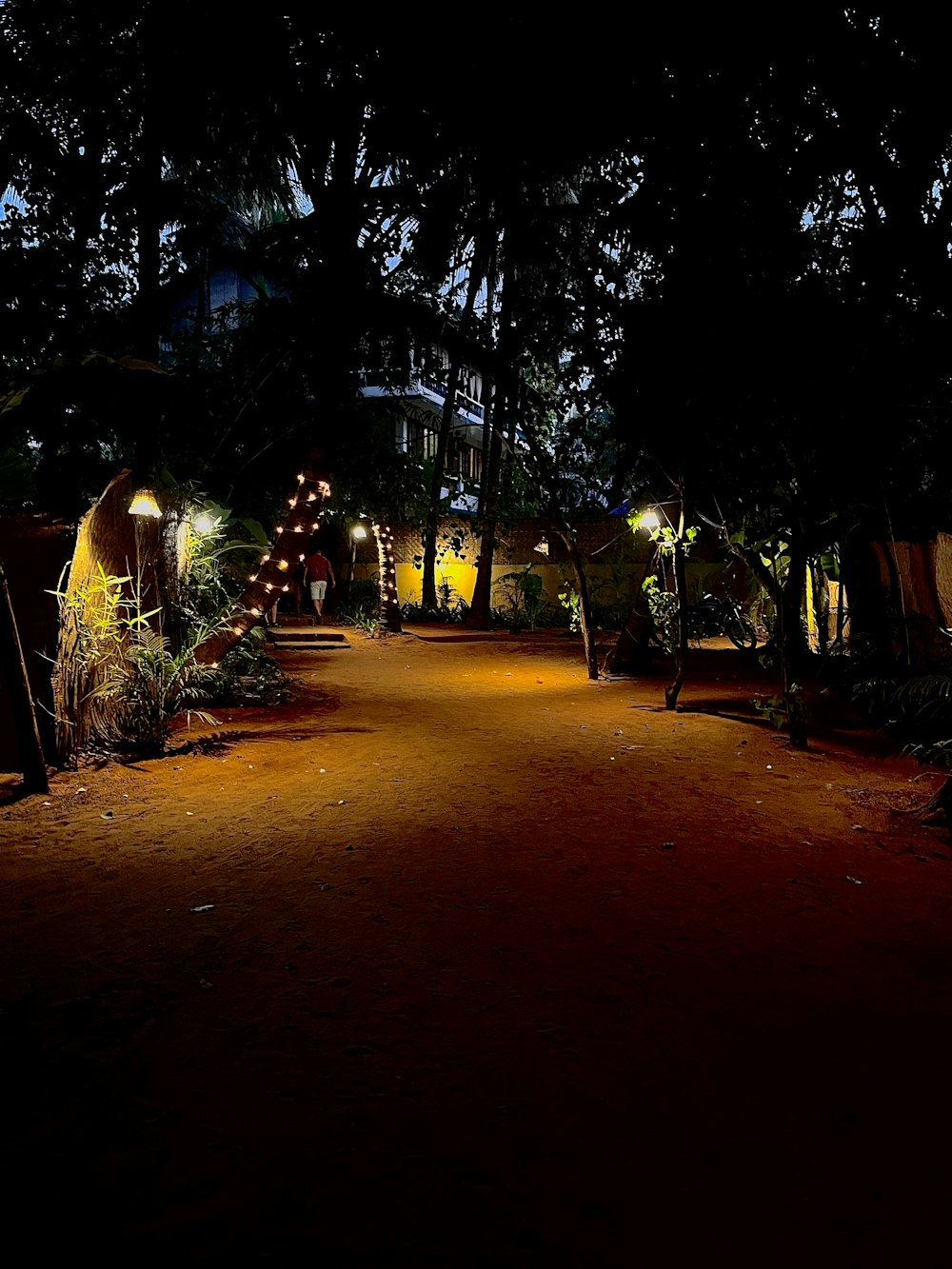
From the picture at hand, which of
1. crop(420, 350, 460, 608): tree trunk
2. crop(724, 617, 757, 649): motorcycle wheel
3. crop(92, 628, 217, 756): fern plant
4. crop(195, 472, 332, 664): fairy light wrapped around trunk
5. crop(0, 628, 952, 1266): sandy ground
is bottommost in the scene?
crop(0, 628, 952, 1266): sandy ground

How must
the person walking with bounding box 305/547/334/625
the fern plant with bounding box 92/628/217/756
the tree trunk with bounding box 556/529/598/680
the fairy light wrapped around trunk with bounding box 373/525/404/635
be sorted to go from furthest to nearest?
the person walking with bounding box 305/547/334/625
the fairy light wrapped around trunk with bounding box 373/525/404/635
the tree trunk with bounding box 556/529/598/680
the fern plant with bounding box 92/628/217/756

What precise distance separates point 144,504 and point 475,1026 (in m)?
5.92

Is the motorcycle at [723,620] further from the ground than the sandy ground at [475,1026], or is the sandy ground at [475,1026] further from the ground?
the motorcycle at [723,620]

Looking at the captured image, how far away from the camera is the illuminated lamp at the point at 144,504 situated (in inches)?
275

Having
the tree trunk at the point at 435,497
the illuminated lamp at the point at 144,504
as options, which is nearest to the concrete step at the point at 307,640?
the tree trunk at the point at 435,497

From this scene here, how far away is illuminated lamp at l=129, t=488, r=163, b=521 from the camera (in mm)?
6977

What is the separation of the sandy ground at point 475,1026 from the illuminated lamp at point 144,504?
2.73 metres

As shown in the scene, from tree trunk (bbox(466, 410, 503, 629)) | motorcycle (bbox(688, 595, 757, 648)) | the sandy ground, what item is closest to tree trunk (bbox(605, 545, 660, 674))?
motorcycle (bbox(688, 595, 757, 648))

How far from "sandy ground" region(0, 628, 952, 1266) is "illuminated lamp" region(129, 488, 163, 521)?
8.94 ft

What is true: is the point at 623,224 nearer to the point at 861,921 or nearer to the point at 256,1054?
the point at 861,921

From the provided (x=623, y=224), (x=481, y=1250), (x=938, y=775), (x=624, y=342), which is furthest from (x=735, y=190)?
(x=481, y=1250)

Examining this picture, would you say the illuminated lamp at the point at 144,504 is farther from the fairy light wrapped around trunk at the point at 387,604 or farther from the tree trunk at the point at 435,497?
the tree trunk at the point at 435,497

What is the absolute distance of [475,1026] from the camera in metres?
2.58

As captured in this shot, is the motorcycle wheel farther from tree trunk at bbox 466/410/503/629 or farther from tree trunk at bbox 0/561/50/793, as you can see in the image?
tree trunk at bbox 0/561/50/793
